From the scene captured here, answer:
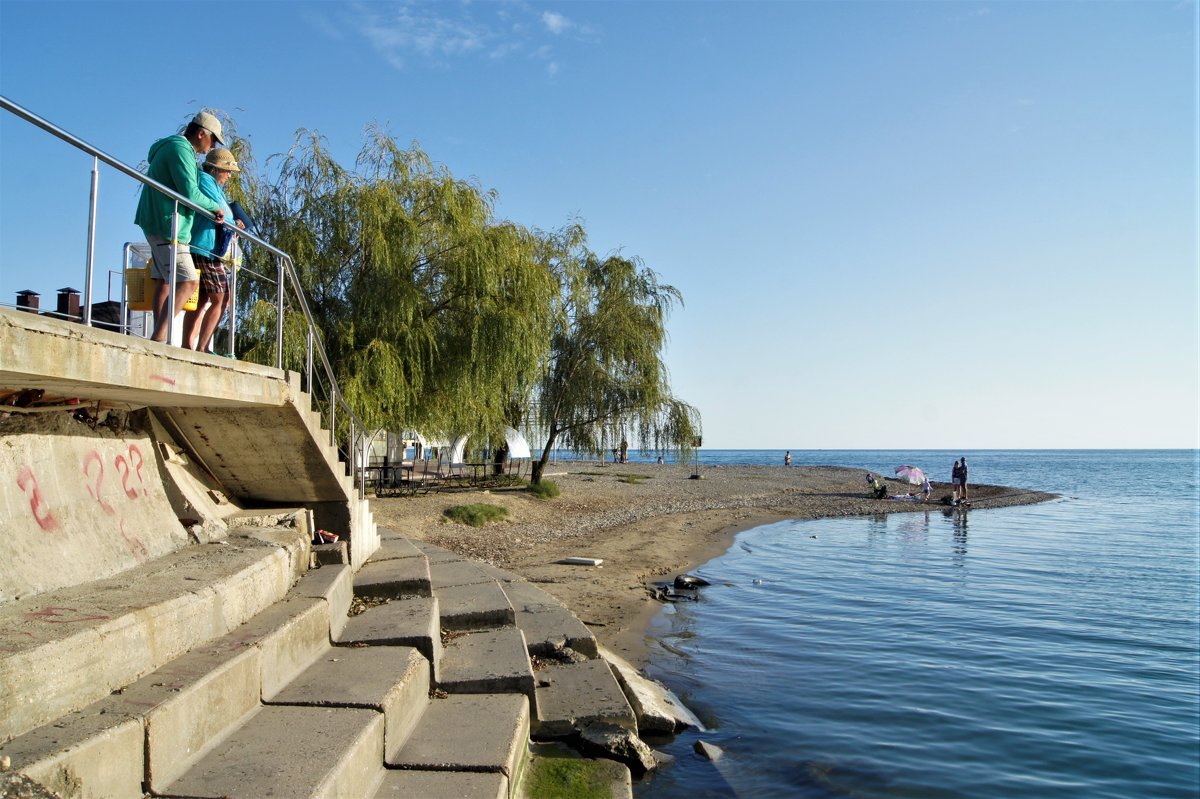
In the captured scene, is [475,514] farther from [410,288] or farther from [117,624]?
[117,624]

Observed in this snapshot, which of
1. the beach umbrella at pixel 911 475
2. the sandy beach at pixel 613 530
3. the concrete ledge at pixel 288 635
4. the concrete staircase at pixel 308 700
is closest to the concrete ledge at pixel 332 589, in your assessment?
the concrete staircase at pixel 308 700

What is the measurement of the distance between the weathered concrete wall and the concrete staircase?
297 millimetres

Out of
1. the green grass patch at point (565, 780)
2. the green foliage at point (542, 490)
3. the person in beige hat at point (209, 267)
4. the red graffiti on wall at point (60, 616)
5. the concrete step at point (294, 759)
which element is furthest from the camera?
the green foliage at point (542, 490)

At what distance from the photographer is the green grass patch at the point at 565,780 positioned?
5.14 metres

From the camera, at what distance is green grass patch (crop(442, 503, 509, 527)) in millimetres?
17469

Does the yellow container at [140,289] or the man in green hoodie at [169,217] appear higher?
the man in green hoodie at [169,217]

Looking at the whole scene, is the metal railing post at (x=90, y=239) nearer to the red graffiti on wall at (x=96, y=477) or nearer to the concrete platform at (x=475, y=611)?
the red graffiti on wall at (x=96, y=477)

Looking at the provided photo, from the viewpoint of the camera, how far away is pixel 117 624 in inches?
142

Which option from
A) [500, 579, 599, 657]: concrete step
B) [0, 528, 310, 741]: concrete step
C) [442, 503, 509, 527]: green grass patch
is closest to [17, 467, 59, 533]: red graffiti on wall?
[0, 528, 310, 741]: concrete step

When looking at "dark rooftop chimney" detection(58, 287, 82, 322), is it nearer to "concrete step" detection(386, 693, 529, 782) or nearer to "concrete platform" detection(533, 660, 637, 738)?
"concrete step" detection(386, 693, 529, 782)

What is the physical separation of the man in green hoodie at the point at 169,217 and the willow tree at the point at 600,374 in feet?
62.2

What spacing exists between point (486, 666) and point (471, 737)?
47.3 inches

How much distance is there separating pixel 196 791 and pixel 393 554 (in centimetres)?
543

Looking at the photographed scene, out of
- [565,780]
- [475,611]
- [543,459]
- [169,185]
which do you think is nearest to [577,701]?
[565,780]
